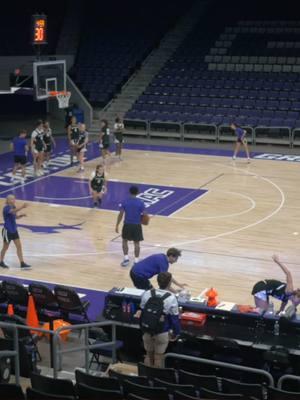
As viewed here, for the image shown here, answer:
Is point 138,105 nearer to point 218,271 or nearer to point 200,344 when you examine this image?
point 218,271

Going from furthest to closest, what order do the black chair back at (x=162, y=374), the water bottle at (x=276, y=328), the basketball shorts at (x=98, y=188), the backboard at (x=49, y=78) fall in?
the backboard at (x=49, y=78) → the basketball shorts at (x=98, y=188) → the water bottle at (x=276, y=328) → the black chair back at (x=162, y=374)

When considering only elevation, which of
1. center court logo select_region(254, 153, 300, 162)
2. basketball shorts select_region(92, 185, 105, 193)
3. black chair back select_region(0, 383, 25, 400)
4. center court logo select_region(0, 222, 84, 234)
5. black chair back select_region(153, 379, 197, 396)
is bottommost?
center court logo select_region(0, 222, 84, 234)

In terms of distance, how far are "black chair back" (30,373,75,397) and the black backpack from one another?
1865 millimetres

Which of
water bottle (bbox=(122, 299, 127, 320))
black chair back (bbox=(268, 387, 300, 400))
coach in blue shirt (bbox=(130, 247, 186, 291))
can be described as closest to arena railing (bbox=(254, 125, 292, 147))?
coach in blue shirt (bbox=(130, 247, 186, 291))

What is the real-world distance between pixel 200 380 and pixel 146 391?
2.93ft

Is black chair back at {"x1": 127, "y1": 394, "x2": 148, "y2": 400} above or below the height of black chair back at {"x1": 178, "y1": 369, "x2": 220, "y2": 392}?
above

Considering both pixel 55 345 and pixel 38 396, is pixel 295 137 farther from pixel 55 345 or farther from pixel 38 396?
pixel 38 396

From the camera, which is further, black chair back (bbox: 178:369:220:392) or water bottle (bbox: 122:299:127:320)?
water bottle (bbox: 122:299:127:320)

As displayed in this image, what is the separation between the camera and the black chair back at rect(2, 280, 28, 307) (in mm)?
11344

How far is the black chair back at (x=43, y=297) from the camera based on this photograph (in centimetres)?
1114

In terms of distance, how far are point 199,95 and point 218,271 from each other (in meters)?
17.7

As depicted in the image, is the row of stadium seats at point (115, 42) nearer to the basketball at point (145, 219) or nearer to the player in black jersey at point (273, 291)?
the basketball at point (145, 219)

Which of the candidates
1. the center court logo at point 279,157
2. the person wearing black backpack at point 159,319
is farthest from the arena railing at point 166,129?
the person wearing black backpack at point 159,319

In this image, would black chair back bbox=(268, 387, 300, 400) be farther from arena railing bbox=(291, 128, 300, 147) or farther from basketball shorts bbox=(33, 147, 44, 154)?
arena railing bbox=(291, 128, 300, 147)
